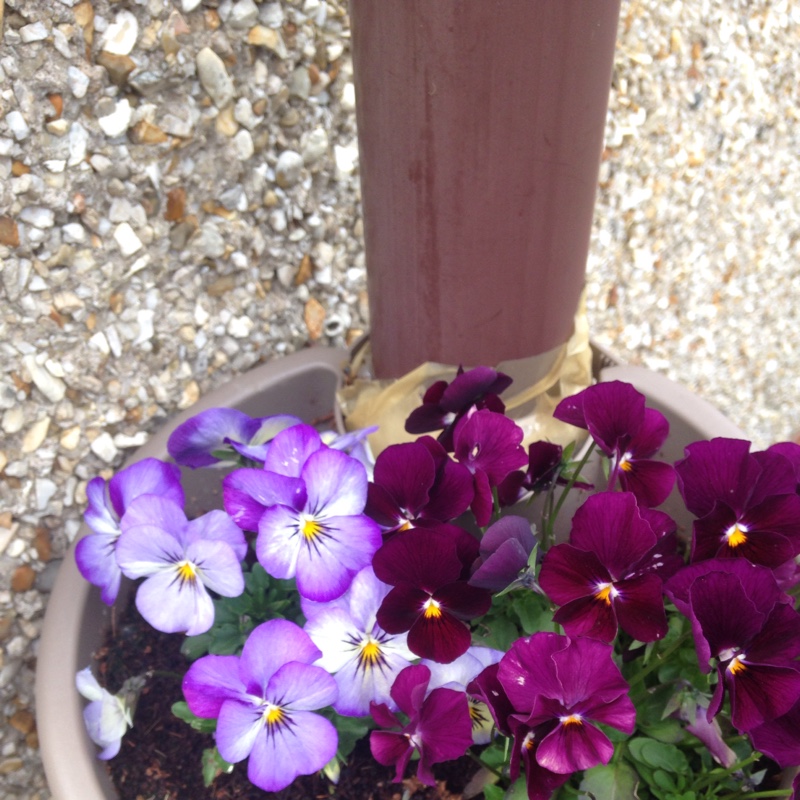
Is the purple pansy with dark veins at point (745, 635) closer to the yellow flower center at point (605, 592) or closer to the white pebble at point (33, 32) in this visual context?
the yellow flower center at point (605, 592)

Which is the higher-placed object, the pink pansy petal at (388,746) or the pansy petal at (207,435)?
the pansy petal at (207,435)

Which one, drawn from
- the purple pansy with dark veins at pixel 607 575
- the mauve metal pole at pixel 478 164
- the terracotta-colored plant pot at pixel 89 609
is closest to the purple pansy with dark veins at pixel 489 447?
the purple pansy with dark veins at pixel 607 575

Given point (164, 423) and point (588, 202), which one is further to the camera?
point (164, 423)

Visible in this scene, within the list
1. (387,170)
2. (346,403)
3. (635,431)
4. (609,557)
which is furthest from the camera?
(346,403)

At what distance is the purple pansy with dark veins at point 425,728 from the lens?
0.70 meters

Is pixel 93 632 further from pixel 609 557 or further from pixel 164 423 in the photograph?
pixel 609 557

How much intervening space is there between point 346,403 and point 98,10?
0.57 metres

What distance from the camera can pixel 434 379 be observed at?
999 mm

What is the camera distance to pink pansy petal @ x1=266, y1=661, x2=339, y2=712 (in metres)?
0.70

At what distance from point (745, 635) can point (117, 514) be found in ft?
2.09

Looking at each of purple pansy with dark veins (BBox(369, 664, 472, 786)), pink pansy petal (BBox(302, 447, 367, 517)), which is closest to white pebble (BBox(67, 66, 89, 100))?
pink pansy petal (BBox(302, 447, 367, 517))

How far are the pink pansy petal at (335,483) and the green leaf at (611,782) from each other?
34cm

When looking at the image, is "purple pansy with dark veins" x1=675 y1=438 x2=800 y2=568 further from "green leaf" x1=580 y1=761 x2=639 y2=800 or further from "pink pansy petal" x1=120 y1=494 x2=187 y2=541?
"pink pansy petal" x1=120 y1=494 x2=187 y2=541

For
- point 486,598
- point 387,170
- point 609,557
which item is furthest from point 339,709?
point 387,170
